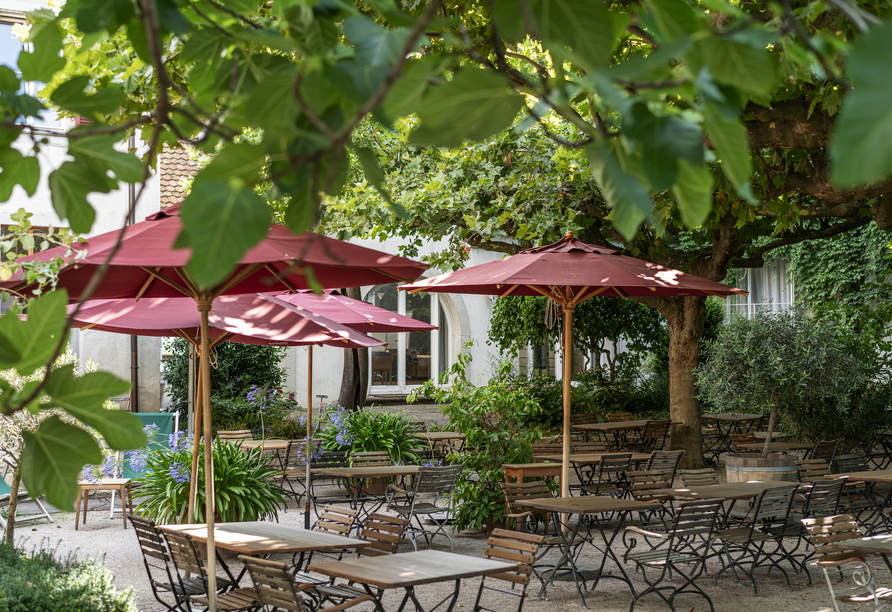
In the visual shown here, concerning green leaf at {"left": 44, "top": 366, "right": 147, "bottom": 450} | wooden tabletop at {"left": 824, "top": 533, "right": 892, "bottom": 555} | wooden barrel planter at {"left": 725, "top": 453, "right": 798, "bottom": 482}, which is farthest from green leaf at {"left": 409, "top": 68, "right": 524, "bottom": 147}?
wooden barrel planter at {"left": 725, "top": 453, "right": 798, "bottom": 482}

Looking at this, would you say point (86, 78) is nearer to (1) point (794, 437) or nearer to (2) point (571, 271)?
(2) point (571, 271)

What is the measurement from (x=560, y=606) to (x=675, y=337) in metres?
6.31

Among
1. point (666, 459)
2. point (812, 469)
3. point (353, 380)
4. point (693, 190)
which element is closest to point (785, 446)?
point (666, 459)

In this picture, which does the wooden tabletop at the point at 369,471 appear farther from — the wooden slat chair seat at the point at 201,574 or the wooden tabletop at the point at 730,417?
the wooden tabletop at the point at 730,417

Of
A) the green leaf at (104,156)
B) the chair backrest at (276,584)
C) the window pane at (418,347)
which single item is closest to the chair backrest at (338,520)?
the chair backrest at (276,584)

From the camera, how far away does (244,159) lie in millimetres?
872

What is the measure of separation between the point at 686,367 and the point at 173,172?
10.4 m

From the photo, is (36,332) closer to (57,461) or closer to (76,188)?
(57,461)

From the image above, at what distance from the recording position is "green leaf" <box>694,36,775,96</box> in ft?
2.72

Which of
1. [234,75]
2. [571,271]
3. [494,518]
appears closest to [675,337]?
[494,518]

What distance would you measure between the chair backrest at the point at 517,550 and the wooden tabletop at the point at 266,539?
0.90 m

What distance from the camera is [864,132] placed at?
0.62 metres

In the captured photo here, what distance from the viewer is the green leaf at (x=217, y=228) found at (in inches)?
30.3

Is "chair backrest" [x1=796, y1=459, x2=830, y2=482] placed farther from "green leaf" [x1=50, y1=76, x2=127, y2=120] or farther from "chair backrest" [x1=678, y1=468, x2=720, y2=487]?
"green leaf" [x1=50, y1=76, x2=127, y2=120]
